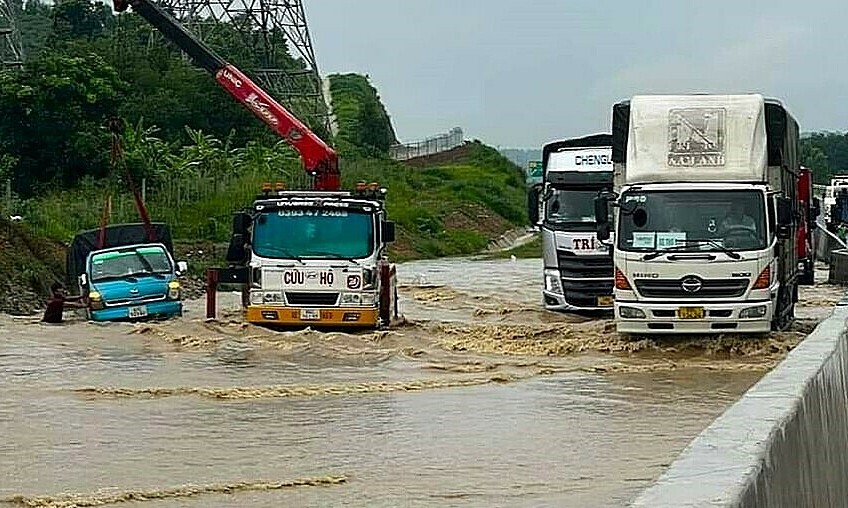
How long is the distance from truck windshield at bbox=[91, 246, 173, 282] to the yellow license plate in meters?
11.1

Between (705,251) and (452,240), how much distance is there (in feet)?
144

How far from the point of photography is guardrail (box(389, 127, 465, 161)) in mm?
93988

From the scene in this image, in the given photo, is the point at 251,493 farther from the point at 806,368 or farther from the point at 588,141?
the point at 588,141

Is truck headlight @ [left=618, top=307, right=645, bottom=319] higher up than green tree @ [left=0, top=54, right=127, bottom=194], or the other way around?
green tree @ [left=0, top=54, right=127, bottom=194]

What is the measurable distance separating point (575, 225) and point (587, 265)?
2.27ft

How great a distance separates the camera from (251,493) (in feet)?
33.2

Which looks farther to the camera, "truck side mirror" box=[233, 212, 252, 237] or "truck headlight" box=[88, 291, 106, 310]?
"truck headlight" box=[88, 291, 106, 310]

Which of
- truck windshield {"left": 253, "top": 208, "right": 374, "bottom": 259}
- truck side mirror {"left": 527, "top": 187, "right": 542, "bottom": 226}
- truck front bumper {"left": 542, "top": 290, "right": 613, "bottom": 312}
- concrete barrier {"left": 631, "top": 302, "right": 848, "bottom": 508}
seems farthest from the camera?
truck side mirror {"left": 527, "top": 187, "right": 542, "bottom": 226}

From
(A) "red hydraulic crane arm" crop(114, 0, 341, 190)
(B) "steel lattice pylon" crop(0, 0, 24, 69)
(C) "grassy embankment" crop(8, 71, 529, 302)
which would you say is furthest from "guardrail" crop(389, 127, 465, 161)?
(A) "red hydraulic crane arm" crop(114, 0, 341, 190)

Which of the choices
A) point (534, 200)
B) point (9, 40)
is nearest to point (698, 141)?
point (534, 200)

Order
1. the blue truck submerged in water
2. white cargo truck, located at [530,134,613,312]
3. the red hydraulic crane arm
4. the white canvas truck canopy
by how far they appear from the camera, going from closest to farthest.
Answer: the white canvas truck canopy < white cargo truck, located at [530,134,613,312] < the blue truck submerged in water < the red hydraulic crane arm

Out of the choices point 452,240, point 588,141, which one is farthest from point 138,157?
point 588,141

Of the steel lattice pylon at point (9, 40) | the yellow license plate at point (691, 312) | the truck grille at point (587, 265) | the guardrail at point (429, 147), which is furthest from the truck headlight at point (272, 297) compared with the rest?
the guardrail at point (429, 147)

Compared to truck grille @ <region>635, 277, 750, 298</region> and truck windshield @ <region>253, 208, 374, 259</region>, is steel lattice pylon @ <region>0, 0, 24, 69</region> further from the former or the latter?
truck grille @ <region>635, 277, 750, 298</region>
